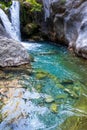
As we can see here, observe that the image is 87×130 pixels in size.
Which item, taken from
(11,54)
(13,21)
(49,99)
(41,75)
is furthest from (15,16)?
(49,99)

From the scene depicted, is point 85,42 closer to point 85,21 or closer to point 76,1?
point 85,21

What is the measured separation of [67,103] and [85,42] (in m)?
4.50

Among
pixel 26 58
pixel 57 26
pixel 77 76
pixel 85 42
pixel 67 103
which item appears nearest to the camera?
pixel 67 103

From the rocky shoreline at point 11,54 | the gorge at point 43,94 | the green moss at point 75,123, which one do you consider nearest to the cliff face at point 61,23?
the gorge at point 43,94

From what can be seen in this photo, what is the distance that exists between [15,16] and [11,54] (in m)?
7.81

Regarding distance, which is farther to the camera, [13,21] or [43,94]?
[13,21]

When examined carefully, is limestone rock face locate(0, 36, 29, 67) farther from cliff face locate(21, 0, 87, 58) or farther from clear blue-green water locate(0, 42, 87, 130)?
cliff face locate(21, 0, 87, 58)

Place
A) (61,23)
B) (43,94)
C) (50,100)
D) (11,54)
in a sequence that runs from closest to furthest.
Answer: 1. (50,100)
2. (43,94)
3. (11,54)
4. (61,23)

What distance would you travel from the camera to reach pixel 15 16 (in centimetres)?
1502

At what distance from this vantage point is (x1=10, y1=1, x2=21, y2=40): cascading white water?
47.4 feet

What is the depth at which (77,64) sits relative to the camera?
834 cm

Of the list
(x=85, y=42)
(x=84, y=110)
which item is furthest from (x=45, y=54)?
(x=84, y=110)

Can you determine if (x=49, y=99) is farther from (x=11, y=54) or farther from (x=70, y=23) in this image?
(x=70, y=23)

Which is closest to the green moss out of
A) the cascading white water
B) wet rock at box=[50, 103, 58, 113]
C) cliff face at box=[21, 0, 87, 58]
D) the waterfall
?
wet rock at box=[50, 103, 58, 113]
